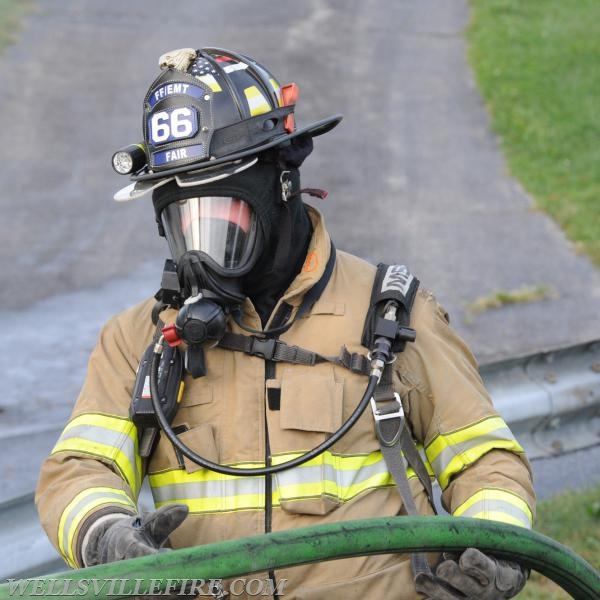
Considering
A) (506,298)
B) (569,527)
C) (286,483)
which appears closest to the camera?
(286,483)

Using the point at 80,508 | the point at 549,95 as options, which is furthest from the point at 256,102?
the point at 549,95

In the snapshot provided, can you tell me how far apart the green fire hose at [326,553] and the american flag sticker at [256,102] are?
1.34 meters

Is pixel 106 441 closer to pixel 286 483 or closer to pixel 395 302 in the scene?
pixel 286 483

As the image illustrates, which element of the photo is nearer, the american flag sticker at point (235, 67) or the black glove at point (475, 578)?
the black glove at point (475, 578)

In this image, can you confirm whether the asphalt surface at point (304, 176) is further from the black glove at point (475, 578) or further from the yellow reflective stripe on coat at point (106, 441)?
the black glove at point (475, 578)

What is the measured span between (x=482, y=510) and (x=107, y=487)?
984mm

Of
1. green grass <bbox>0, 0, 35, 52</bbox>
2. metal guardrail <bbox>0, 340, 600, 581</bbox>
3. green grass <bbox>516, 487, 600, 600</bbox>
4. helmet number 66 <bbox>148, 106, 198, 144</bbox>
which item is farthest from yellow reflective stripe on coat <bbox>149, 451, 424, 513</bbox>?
green grass <bbox>0, 0, 35, 52</bbox>

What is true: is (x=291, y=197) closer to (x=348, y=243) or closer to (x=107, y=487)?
(x=107, y=487)

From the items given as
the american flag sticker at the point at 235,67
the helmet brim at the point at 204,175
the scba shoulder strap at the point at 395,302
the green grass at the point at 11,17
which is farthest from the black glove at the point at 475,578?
the green grass at the point at 11,17

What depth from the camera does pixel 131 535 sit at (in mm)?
2604

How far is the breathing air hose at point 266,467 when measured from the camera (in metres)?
2.87

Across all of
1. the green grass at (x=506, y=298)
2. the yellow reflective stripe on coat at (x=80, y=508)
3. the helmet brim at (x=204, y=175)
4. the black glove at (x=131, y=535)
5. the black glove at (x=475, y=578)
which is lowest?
the black glove at (x=475, y=578)

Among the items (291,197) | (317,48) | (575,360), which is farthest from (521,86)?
(291,197)

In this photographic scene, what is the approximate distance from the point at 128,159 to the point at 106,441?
79cm
